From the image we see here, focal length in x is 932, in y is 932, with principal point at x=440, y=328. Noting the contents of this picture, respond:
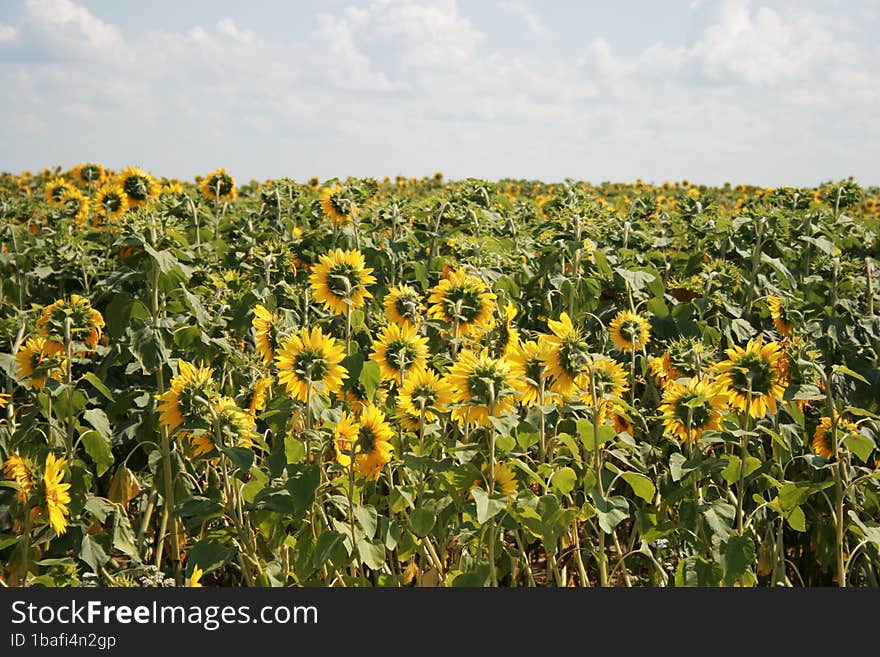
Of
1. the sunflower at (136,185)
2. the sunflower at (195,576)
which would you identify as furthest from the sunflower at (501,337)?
the sunflower at (136,185)

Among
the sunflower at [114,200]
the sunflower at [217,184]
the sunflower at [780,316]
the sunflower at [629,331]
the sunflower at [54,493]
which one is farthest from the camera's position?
the sunflower at [217,184]

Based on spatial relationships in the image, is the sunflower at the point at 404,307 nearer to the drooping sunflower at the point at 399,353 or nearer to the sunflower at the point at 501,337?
the drooping sunflower at the point at 399,353

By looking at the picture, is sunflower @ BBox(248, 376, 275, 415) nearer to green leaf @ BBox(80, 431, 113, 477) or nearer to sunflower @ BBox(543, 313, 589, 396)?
green leaf @ BBox(80, 431, 113, 477)

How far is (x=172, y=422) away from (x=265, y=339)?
60 cm

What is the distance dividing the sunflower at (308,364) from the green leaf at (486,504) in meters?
0.63

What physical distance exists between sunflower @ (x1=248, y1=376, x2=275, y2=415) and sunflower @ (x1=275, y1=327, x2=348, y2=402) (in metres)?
0.37

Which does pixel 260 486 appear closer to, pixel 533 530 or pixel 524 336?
pixel 533 530

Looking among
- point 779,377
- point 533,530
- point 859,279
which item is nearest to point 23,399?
point 533,530

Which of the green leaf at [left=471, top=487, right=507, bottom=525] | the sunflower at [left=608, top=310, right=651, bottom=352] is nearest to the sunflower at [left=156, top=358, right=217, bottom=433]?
the green leaf at [left=471, top=487, right=507, bottom=525]

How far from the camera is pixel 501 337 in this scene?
142 inches

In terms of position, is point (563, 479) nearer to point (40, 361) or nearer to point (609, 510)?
point (609, 510)

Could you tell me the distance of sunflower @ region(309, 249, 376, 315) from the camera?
3.56 m

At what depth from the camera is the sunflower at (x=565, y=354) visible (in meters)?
2.97

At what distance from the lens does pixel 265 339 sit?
3.39 metres
